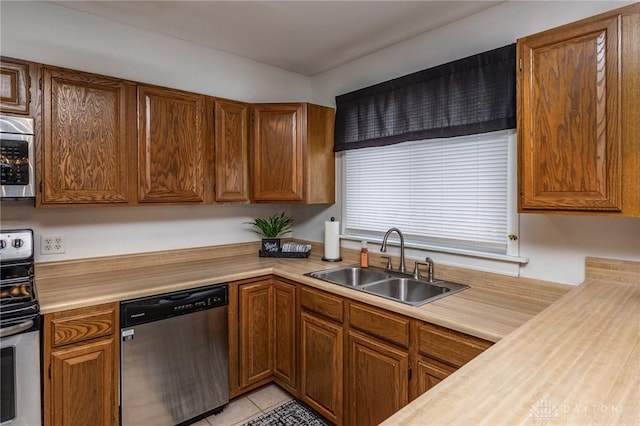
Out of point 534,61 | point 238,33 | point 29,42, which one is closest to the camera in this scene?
point 534,61

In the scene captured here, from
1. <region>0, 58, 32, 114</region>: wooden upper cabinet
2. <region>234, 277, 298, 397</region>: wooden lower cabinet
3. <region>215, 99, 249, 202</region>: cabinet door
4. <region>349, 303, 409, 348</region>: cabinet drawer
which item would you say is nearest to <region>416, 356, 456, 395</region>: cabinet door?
<region>349, 303, 409, 348</region>: cabinet drawer

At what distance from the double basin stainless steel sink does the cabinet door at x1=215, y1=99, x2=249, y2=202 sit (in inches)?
34.7

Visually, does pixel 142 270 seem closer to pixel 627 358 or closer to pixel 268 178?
pixel 268 178

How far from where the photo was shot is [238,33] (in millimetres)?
2494

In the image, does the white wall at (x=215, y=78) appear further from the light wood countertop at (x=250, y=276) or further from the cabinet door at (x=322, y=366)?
the cabinet door at (x=322, y=366)

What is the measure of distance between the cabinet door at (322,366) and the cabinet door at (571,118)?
1.28 m

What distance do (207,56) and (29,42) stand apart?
111 centimetres

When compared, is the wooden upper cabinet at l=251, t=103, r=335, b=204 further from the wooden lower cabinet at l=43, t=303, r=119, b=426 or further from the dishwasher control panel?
the wooden lower cabinet at l=43, t=303, r=119, b=426

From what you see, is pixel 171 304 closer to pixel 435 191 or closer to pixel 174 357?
pixel 174 357

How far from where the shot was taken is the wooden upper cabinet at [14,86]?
173 cm

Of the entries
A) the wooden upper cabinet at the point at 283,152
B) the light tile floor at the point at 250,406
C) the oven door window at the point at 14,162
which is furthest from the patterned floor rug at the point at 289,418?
the oven door window at the point at 14,162

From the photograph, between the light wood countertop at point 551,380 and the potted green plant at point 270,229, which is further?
the potted green plant at point 270,229

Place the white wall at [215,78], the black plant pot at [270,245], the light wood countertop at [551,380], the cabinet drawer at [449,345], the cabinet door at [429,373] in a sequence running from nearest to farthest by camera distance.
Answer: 1. the light wood countertop at [551,380]
2. the cabinet drawer at [449,345]
3. the cabinet door at [429,373]
4. the white wall at [215,78]
5. the black plant pot at [270,245]

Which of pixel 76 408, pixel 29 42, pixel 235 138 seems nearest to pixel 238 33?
pixel 235 138
